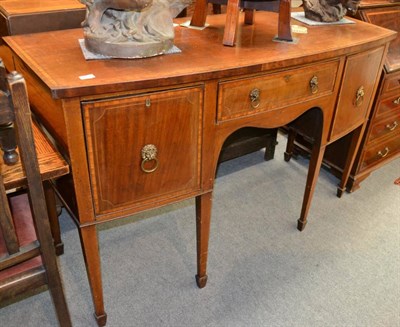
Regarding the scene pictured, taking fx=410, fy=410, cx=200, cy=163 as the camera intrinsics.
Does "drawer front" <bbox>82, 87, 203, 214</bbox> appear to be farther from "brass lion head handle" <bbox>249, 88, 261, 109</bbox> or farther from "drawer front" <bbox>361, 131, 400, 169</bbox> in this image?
"drawer front" <bbox>361, 131, 400, 169</bbox>

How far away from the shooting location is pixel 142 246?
1.78 m

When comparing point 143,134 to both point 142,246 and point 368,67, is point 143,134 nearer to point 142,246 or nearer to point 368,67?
point 142,246

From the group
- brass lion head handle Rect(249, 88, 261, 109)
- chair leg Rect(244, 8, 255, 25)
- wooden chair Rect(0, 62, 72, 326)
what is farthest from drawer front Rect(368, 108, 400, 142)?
wooden chair Rect(0, 62, 72, 326)

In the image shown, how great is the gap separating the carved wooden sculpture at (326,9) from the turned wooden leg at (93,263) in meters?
1.19

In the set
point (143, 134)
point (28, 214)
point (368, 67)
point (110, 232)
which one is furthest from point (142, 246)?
point (368, 67)

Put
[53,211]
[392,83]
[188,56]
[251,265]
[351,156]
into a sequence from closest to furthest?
[188,56] < [53,211] < [251,265] < [392,83] < [351,156]

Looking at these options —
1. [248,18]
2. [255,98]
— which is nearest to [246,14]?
[248,18]

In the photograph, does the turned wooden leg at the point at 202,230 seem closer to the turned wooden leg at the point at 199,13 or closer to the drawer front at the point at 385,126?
the turned wooden leg at the point at 199,13

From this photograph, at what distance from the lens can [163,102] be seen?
3.51 ft

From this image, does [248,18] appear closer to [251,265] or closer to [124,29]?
[124,29]

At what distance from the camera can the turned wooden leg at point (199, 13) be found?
142cm

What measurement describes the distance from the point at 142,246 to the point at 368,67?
1.18 meters

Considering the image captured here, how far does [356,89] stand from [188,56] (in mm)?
767

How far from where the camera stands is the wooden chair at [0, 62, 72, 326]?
78 cm
